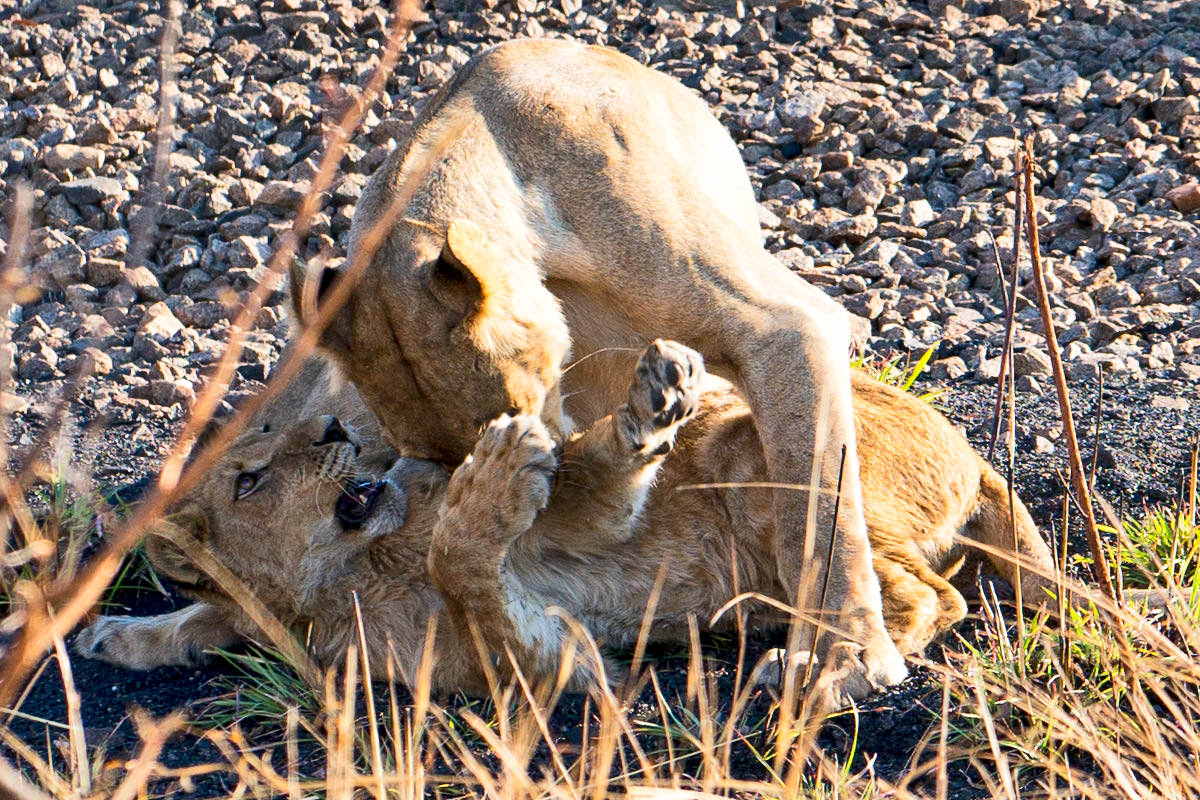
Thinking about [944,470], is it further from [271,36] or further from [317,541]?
[271,36]

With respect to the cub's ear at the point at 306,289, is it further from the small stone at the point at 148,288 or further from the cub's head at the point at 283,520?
the small stone at the point at 148,288

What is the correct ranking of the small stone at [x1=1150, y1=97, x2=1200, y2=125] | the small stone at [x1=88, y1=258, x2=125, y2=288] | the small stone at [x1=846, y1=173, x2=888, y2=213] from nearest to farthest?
the small stone at [x1=88, y1=258, x2=125, y2=288]
the small stone at [x1=846, y1=173, x2=888, y2=213]
the small stone at [x1=1150, y1=97, x2=1200, y2=125]

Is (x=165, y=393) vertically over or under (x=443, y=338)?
under

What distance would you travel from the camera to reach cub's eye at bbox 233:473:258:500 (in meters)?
3.87

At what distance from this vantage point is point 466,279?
339 cm

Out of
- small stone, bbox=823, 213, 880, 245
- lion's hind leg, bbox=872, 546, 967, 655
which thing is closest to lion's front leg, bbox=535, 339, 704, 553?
lion's hind leg, bbox=872, 546, 967, 655

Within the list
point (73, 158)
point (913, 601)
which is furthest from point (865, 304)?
point (73, 158)

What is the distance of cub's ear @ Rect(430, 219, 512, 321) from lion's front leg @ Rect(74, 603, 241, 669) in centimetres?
113

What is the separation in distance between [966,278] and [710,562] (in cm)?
274

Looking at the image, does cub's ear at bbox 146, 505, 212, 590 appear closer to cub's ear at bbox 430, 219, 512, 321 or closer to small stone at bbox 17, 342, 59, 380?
cub's ear at bbox 430, 219, 512, 321

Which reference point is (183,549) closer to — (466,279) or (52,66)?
(466,279)

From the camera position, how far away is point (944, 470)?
376cm

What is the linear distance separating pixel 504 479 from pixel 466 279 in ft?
1.58

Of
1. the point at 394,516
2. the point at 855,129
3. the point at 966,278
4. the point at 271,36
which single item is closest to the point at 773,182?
the point at 855,129
